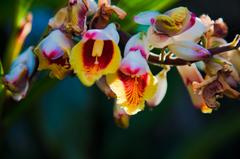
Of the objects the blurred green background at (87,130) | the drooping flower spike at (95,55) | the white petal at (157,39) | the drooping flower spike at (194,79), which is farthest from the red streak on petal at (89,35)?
the blurred green background at (87,130)

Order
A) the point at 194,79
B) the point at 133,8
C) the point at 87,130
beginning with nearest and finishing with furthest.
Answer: the point at 194,79 < the point at 133,8 < the point at 87,130

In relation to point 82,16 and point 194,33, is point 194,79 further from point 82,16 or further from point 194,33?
point 82,16

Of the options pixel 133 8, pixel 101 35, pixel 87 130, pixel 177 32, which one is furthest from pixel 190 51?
pixel 87 130

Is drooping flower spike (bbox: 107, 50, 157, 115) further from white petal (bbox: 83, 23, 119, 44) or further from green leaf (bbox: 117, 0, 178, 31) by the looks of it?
green leaf (bbox: 117, 0, 178, 31)

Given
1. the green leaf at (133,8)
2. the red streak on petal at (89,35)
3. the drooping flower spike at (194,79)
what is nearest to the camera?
the red streak on petal at (89,35)

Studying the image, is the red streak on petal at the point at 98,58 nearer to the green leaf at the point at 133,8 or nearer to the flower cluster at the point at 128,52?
the flower cluster at the point at 128,52

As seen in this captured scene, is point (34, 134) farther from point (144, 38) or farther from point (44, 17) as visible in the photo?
point (144, 38)
